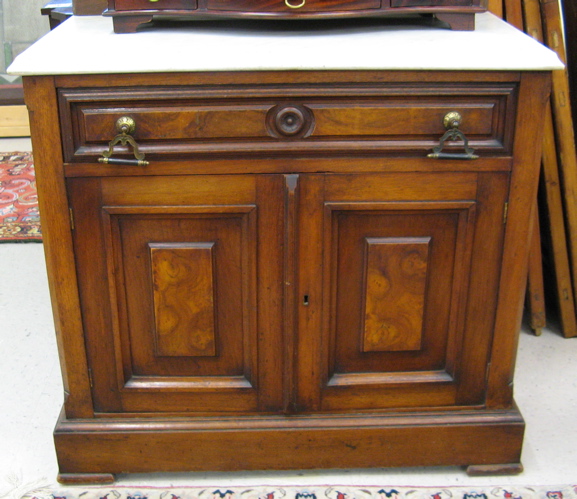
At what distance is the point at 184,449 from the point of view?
1625mm

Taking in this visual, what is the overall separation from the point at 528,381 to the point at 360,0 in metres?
1.16

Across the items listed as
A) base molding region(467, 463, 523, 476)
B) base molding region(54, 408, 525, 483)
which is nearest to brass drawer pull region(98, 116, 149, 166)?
base molding region(54, 408, 525, 483)

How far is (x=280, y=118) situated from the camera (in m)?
1.37

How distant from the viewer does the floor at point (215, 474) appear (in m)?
1.66

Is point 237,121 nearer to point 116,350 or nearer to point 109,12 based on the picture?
point 109,12

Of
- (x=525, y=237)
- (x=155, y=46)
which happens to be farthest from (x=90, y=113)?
(x=525, y=237)

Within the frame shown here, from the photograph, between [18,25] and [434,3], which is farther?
[18,25]

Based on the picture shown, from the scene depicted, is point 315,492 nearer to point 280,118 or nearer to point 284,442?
point 284,442

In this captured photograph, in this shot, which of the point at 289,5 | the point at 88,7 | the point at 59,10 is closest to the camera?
the point at 289,5

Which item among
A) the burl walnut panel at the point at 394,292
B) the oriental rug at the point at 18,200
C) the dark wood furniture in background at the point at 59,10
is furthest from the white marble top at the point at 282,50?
the oriental rug at the point at 18,200

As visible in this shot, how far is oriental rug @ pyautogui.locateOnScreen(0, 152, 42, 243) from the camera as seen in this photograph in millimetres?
2945

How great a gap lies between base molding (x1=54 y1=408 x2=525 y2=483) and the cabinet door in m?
0.04

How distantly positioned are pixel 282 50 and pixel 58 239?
59cm

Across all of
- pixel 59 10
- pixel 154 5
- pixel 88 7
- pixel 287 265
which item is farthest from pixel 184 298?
pixel 59 10
